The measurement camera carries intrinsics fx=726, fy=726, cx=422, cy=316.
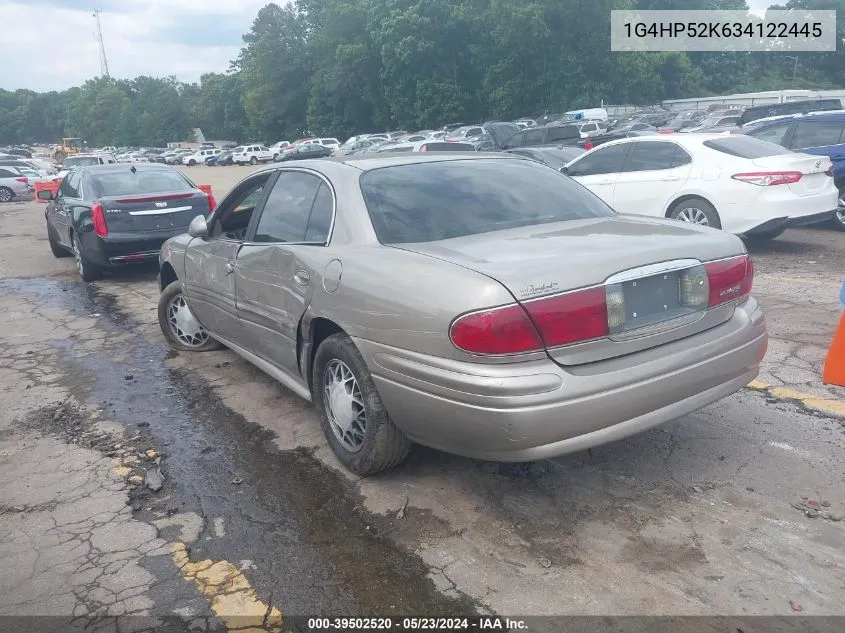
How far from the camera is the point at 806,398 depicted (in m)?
4.50

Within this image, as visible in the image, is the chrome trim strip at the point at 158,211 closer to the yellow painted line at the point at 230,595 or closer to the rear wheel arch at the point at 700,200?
the rear wheel arch at the point at 700,200

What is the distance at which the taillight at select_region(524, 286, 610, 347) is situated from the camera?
2906mm

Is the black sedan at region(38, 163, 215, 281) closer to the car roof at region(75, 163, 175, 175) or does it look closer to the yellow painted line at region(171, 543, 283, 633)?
the car roof at region(75, 163, 175, 175)

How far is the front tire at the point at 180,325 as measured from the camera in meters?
6.16

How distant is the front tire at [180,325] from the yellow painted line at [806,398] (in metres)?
4.23

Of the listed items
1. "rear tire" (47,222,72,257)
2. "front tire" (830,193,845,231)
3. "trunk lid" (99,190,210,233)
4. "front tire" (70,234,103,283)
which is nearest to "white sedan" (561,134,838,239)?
"front tire" (830,193,845,231)

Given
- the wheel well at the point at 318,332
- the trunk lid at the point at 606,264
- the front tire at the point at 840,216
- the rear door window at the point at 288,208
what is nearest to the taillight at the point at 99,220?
the rear door window at the point at 288,208

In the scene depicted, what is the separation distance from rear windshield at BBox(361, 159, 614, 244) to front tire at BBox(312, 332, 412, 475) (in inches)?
25.1

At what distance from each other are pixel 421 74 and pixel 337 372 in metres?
61.2

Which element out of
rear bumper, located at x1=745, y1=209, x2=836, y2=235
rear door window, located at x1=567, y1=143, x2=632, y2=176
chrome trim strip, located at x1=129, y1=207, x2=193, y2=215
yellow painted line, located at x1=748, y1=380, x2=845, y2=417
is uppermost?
rear door window, located at x1=567, y1=143, x2=632, y2=176

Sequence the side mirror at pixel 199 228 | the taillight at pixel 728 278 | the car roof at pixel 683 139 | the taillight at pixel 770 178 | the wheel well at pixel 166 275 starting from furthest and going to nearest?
the car roof at pixel 683 139 → the taillight at pixel 770 178 → the wheel well at pixel 166 275 → the side mirror at pixel 199 228 → the taillight at pixel 728 278

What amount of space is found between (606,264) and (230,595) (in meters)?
2.04

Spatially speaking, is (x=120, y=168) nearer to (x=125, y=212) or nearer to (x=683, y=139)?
(x=125, y=212)

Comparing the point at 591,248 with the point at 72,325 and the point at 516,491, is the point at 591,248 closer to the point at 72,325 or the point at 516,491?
the point at 516,491
